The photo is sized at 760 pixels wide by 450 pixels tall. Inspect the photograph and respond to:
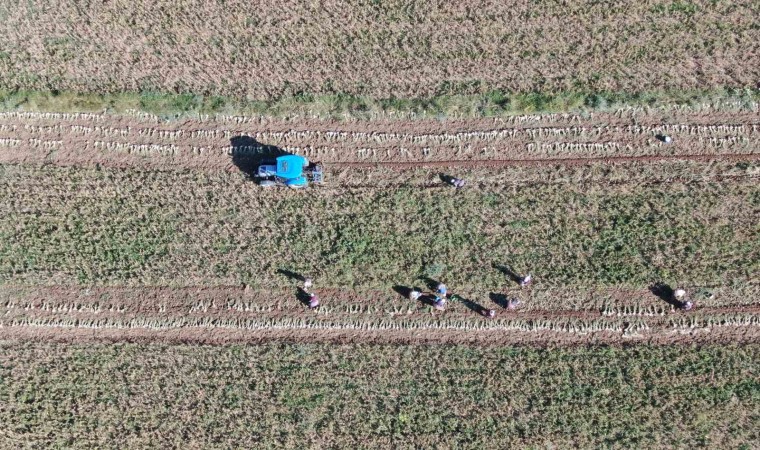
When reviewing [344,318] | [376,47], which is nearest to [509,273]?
[344,318]

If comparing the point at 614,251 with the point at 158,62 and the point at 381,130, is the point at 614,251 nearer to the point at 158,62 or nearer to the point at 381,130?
the point at 381,130

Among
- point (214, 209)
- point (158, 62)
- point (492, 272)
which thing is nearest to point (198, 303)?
point (214, 209)

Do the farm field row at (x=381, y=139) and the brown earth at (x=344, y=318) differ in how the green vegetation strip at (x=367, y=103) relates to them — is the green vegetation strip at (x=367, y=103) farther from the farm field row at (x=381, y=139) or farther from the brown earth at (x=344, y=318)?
the brown earth at (x=344, y=318)

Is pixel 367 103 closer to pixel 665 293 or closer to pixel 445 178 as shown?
pixel 445 178

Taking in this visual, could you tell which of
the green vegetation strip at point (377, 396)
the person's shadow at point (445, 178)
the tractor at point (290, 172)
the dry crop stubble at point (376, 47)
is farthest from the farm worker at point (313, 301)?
the dry crop stubble at point (376, 47)

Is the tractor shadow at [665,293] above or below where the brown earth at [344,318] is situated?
above

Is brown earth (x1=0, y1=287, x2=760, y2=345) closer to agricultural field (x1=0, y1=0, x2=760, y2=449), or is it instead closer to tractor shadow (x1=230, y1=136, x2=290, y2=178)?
agricultural field (x1=0, y1=0, x2=760, y2=449)
